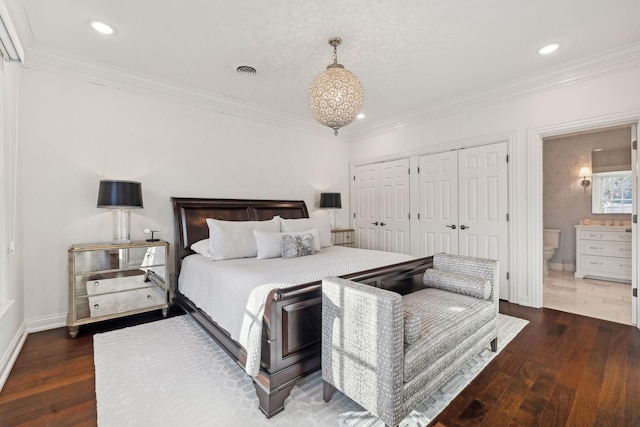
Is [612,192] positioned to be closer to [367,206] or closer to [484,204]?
[484,204]

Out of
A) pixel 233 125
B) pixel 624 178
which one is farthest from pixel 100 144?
pixel 624 178

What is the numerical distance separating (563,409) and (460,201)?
2.76 metres

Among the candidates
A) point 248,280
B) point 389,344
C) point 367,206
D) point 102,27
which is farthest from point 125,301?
point 367,206

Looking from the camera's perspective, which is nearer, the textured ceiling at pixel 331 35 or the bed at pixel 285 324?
the bed at pixel 285 324

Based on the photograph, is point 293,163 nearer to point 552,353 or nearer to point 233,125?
point 233,125

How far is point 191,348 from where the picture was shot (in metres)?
2.50

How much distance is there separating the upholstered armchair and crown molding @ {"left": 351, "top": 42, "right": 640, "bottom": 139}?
9.18ft

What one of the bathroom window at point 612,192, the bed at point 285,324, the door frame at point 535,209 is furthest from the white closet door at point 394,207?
the bathroom window at point 612,192

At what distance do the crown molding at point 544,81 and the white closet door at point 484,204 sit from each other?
24.3 inches

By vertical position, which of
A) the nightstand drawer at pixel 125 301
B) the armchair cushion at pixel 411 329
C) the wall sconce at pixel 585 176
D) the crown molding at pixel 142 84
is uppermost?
the crown molding at pixel 142 84

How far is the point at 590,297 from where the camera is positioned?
3.87 metres

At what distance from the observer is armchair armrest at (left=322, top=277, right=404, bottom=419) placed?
1453 mm

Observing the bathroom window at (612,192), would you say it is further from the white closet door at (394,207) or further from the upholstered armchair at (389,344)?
the upholstered armchair at (389,344)

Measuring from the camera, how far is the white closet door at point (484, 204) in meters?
3.70
